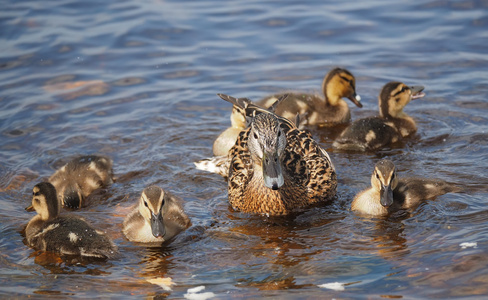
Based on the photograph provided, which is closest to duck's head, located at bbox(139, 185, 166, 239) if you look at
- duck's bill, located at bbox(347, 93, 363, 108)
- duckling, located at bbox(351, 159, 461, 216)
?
duckling, located at bbox(351, 159, 461, 216)

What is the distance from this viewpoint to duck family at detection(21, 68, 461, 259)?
16.6 feet

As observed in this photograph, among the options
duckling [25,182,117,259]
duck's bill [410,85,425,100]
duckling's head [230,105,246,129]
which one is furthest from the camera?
duck's bill [410,85,425,100]

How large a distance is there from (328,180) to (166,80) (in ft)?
11.7

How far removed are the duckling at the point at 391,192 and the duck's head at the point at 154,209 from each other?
4.93 ft

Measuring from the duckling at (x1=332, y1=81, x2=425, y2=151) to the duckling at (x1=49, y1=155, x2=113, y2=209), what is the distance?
7.20 feet

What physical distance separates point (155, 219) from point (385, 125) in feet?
9.51

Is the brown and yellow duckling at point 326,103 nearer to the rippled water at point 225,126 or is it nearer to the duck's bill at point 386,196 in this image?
→ the rippled water at point 225,126

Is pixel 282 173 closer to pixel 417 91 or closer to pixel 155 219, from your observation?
pixel 155 219

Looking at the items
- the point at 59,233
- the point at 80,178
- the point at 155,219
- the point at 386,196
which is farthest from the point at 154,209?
the point at 386,196

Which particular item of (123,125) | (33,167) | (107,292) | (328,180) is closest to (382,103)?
(328,180)

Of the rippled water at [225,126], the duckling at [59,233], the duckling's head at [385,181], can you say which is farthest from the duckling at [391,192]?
the duckling at [59,233]

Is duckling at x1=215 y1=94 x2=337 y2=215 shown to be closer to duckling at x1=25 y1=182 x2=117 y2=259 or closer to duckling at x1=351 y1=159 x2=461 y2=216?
duckling at x1=351 y1=159 x2=461 y2=216

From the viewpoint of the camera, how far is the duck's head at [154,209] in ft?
16.3

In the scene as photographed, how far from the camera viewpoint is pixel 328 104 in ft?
25.9
